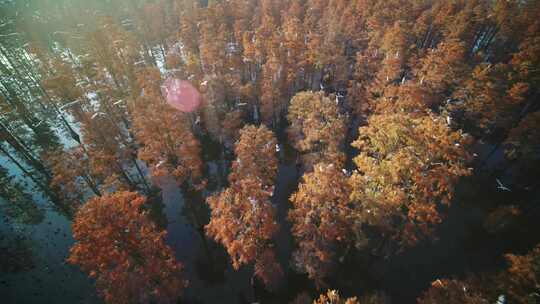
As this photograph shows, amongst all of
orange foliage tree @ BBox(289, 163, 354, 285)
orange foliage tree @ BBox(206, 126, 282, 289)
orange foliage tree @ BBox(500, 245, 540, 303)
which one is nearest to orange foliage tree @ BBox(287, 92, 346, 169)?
orange foliage tree @ BBox(289, 163, 354, 285)

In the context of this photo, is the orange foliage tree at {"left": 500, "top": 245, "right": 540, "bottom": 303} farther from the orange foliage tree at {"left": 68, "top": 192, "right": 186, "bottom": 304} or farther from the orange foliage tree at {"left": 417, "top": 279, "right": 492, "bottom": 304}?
the orange foliage tree at {"left": 68, "top": 192, "right": 186, "bottom": 304}

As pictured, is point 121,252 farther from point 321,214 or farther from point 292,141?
point 292,141

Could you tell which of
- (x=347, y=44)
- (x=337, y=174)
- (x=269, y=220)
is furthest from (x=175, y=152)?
(x=347, y=44)

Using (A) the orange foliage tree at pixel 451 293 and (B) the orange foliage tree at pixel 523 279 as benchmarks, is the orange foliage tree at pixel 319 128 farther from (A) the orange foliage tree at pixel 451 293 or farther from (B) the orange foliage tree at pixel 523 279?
(B) the orange foliage tree at pixel 523 279

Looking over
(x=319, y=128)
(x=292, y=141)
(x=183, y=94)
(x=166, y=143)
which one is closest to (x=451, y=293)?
(x=319, y=128)

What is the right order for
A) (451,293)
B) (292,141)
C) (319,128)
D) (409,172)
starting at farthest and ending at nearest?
1. (292,141)
2. (319,128)
3. (409,172)
4. (451,293)

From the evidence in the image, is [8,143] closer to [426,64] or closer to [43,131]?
[43,131]

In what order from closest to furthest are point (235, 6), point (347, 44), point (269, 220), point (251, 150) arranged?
1. point (269, 220)
2. point (251, 150)
3. point (347, 44)
4. point (235, 6)
